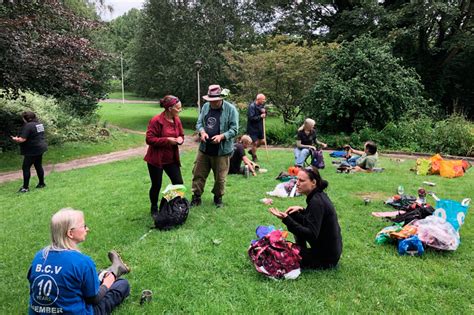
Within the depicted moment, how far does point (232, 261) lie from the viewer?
161 inches

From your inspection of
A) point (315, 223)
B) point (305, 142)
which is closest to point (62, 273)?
point (315, 223)

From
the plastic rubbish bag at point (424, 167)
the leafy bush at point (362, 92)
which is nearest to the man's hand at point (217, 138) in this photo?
the plastic rubbish bag at point (424, 167)

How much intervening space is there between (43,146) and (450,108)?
72.2ft

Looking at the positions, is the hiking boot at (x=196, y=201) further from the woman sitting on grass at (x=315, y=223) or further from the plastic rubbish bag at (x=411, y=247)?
the plastic rubbish bag at (x=411, y=247)

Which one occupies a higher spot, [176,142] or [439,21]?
[439,21]

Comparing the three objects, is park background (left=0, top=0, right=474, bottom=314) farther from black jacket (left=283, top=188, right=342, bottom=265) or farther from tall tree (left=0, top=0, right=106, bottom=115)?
black jacket (left=283, top=188, right=342, bottom=265)

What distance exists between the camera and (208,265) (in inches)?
158

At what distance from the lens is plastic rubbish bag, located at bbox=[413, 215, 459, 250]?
165 inches

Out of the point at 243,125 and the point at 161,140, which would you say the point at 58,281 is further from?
the point at 243,125

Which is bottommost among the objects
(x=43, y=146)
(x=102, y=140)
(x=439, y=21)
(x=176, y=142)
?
(x=102, y=140)

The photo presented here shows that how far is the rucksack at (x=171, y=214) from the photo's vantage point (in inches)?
195

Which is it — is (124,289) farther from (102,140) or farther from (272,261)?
(102,140)

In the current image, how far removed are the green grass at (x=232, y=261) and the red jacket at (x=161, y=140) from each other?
932mm

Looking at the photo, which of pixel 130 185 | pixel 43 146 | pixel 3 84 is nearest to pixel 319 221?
pixel 130 185
